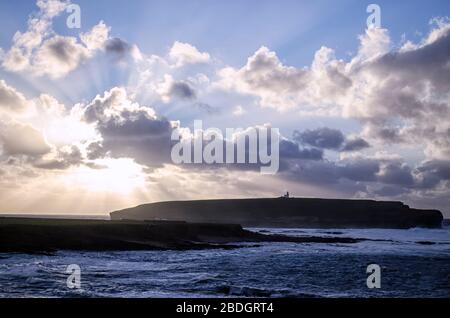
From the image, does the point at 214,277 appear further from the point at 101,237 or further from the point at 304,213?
the point at 304,213

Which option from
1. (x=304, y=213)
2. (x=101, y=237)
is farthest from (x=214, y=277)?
(x=304, y=213)

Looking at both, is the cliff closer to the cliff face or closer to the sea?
the sea

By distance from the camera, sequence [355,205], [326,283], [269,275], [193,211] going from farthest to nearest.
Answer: [193,211]
[355,205]
[269,275]
[326,283]

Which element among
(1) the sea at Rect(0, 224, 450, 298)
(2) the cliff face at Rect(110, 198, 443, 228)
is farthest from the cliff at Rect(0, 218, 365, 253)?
(2) the cliff face at Rect(110, 198, 443, 228)

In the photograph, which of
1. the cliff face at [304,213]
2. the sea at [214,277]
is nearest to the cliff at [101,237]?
the sea at [214,277]

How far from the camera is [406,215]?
161 meters

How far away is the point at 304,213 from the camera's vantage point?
176 meters

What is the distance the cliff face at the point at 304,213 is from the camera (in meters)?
162

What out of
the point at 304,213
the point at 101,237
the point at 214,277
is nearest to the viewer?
the point at 214,277

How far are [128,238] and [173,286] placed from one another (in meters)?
31.1

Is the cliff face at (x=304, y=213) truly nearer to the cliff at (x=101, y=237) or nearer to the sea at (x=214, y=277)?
the cliff at (x=101, y=237)

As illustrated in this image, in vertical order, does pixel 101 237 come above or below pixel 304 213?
above
